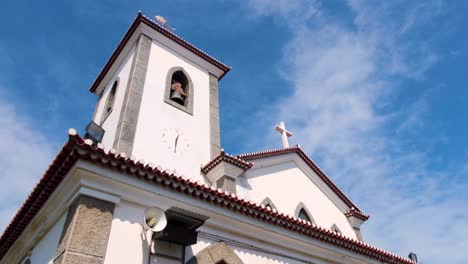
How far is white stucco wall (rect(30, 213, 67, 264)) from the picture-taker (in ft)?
19.3

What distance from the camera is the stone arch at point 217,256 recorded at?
6246 millimetres

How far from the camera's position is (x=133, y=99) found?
10273mm

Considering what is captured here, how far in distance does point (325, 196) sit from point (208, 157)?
4.55 m

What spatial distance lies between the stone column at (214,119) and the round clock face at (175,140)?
99 cm

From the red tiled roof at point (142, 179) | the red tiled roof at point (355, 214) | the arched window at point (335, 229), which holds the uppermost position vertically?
the red tiled roof at point (355, 214)

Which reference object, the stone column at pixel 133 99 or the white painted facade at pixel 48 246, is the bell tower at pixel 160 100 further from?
the white painted facade at pixel 48 246

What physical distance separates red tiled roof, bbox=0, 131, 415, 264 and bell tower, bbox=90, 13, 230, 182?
2.81m

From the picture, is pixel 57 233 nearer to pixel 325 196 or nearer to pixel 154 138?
pixel 154 138

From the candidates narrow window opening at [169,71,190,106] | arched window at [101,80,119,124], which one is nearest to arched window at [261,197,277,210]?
narrow window opening at [169,71,190,106]

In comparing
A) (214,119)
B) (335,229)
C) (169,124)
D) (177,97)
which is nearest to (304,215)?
(335,229)

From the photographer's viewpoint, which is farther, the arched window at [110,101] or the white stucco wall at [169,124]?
the arched window at [110,101]

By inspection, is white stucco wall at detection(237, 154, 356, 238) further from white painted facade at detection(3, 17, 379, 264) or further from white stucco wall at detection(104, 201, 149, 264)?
white stucco wall at detection(104, 201, 149, 264)

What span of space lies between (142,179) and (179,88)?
6.48 metres

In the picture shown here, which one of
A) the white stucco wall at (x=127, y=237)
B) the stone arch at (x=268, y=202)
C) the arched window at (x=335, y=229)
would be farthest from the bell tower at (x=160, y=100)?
the arched window at (x=335, y=229)
